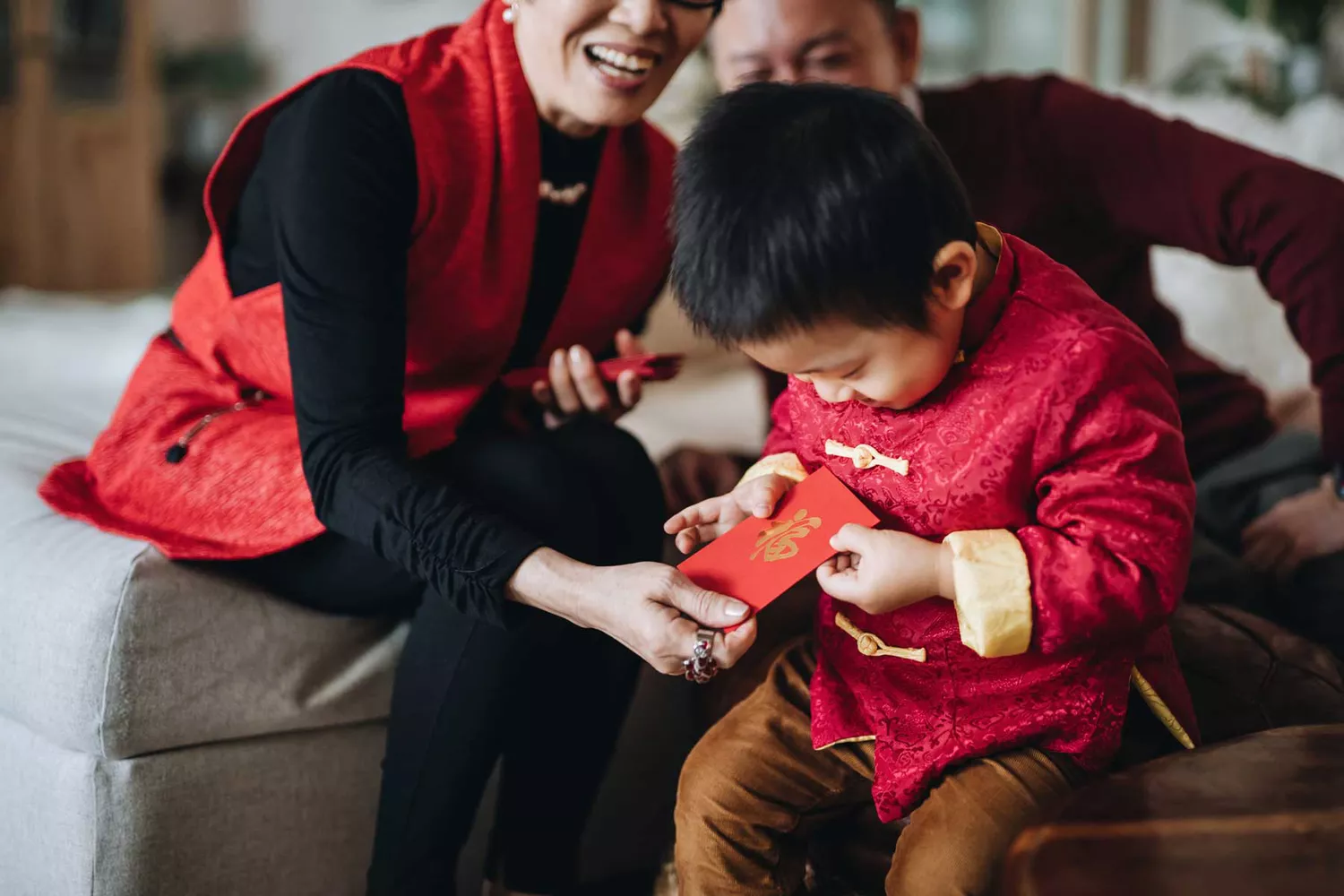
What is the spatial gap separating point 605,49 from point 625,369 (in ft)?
0.97

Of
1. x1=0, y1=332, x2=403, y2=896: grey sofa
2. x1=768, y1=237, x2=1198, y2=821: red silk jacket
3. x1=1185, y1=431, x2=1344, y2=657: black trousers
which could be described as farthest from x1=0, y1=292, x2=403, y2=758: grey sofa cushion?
x1=1185, y1=431, x2=1344, y2=657: black trousers

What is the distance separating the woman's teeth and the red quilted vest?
0.08m

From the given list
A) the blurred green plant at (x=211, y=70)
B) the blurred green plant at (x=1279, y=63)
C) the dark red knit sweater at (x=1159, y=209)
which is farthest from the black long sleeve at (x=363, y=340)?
the blurred green plant at (x=211, y=70)

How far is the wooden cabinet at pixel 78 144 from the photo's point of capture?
11.8 ft

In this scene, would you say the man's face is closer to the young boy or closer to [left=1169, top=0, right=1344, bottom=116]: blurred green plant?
the young boy

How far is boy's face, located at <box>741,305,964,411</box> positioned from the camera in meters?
0.76

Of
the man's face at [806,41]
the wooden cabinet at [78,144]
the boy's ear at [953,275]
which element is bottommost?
the wooden cabinet at [78,144]

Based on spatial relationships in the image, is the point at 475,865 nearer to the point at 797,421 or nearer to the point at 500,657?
the point at 500,657

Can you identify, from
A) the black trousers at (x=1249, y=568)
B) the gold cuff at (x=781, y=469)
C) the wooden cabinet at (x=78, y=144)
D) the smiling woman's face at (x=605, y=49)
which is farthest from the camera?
the wooden cabinet at (x=78, y=144)

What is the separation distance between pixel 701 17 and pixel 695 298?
1.51ft

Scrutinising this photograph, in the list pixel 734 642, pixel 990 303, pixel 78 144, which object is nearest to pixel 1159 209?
pixel 990 303

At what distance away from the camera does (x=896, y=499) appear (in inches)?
34.5

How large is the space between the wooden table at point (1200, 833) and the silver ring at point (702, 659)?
24 centimetres

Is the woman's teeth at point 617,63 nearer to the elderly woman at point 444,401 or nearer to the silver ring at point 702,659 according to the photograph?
the elderly woman at point 444,401
